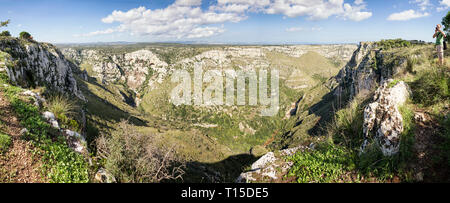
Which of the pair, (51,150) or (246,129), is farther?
(246,129)

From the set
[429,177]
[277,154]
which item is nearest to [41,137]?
[277,154]

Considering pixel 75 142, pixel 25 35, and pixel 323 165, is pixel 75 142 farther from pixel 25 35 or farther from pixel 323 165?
pixel 25 35

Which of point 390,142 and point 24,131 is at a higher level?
point 24,131

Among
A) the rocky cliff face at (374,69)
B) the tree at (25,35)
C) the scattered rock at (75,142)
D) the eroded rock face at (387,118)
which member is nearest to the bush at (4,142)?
the scattered rock at (75,142)

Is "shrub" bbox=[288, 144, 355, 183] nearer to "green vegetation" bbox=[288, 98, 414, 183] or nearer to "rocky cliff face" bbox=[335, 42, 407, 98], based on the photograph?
"green vegetation" bbox=[288, 98, 414, 183]

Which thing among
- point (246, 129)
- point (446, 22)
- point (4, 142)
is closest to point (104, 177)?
point (4, 142)

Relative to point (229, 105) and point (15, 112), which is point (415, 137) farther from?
point (229, 105)

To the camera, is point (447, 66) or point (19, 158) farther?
point (447, 66)
